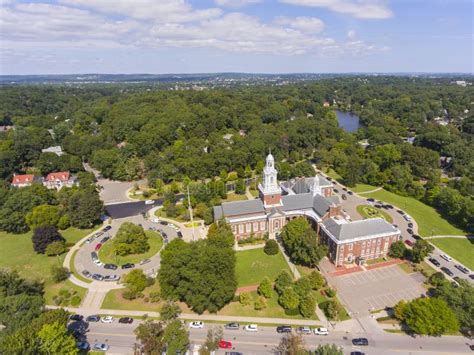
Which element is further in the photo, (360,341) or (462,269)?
(462,269)

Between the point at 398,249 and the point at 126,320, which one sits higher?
the point at 398,249

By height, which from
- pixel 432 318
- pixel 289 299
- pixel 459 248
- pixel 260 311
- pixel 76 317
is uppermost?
pixel 432 318

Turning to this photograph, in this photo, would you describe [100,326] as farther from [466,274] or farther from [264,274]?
[466,274]

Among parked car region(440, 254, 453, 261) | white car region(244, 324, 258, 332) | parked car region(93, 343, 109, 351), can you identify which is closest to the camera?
parked car region(93, 343, 109, 351)

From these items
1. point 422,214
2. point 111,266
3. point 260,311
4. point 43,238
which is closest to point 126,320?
point 111,266

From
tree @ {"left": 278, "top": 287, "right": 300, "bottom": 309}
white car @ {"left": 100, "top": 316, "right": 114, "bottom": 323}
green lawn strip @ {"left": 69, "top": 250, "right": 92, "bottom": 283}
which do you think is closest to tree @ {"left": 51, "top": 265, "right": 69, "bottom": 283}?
green lawn strip @ {"left": 69, "top": 250, "right": 92, "bottom": 283}

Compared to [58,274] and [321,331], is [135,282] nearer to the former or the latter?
[58,274]

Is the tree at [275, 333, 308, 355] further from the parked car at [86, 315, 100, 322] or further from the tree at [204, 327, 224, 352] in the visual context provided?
the parked car at [86, 315, 100, 322]
